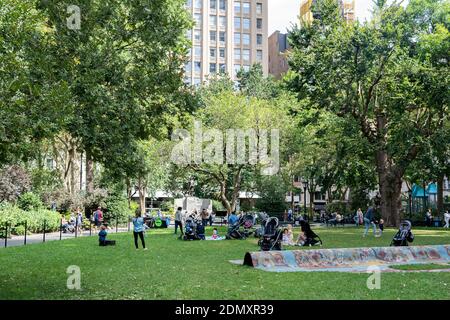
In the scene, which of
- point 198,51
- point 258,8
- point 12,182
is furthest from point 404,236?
point 258,8

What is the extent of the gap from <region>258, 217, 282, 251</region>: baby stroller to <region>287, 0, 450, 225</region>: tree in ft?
57.0

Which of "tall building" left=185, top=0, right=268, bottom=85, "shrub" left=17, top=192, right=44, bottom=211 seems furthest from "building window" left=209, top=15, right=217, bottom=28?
"shrub" left=17, top=192, right=44, bottom=211

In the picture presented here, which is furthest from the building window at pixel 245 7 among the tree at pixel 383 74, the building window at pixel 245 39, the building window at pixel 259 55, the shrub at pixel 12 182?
the shrub at pixel 12 182

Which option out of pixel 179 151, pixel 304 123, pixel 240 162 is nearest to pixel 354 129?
pixel 304 123

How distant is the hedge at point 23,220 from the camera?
29.1 meters

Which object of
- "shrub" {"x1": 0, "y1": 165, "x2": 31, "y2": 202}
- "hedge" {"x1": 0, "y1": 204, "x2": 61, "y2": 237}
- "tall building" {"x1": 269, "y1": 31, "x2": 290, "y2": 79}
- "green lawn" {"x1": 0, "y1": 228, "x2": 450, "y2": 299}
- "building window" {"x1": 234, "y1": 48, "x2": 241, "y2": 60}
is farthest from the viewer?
"tall building" {"x1": 269, "y1": 31, "x2": 290, "y2": 79}

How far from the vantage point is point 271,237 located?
18859 mm

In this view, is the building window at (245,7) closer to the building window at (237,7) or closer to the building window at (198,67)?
the building window at (237,7)

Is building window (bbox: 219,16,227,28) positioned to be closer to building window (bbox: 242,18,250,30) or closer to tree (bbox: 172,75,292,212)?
building window (bbox: 242,18,250,30)

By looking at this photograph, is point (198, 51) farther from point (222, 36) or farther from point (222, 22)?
point (222, 22)

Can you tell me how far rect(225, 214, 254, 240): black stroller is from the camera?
27094mm

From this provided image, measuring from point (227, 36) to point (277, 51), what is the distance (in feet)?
41.3

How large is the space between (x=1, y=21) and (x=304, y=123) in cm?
2477

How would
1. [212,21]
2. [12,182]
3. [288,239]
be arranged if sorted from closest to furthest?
[288,239]
[12,182]
[212,21]
